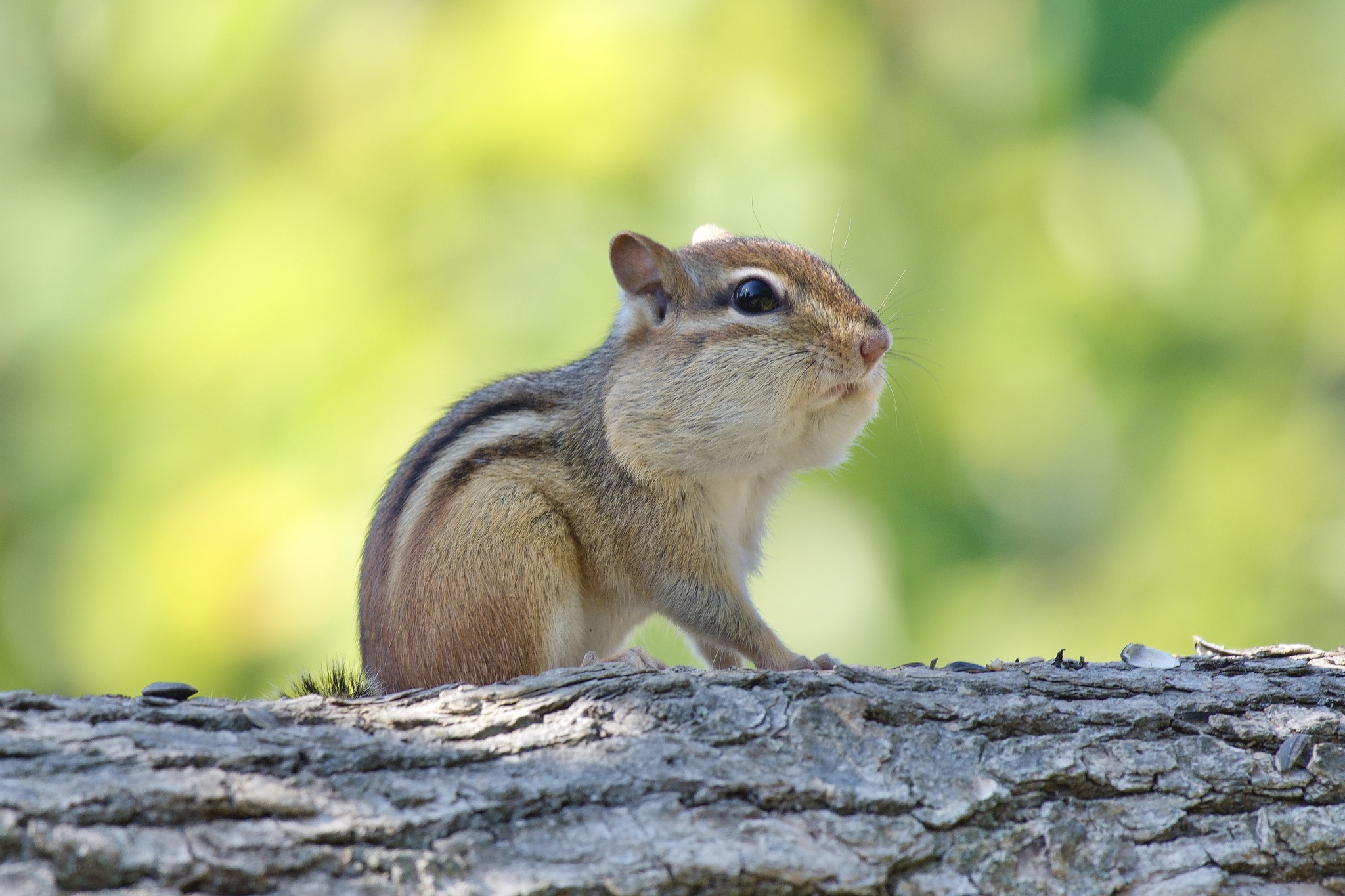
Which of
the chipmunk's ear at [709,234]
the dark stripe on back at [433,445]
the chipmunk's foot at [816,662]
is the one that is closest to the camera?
the chipmunk's foot at [816,662]

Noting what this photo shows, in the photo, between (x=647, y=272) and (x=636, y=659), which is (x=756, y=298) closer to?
(x=647, y=272)

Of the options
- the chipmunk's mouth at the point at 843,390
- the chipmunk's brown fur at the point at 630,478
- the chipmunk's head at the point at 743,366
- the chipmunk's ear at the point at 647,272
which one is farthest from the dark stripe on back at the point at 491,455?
the chipmunk's mouth at the point at 843,390

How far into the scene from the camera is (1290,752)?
2.41 m

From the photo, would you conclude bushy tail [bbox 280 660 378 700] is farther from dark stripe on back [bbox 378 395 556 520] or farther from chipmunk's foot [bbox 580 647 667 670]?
chipmunk's foot [bbox 580 647 667 670]

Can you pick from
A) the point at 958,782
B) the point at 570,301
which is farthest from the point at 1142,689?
the point at 570,301

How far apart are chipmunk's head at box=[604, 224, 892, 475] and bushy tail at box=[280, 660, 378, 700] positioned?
0.94 metres

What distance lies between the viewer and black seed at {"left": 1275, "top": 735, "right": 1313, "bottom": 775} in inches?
94.1

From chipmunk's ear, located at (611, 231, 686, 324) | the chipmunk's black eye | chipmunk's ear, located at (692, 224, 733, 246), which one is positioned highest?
chipmunk's ear, located at (692, 224, 733, 246)

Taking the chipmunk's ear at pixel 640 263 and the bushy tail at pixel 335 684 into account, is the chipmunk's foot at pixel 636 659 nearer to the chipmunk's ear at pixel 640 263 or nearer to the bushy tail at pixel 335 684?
the bushy tail at pixel 335 684

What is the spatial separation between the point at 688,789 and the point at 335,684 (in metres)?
1.34

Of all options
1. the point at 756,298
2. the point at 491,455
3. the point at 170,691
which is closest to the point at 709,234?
the point at 756,298

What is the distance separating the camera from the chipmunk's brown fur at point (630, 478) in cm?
307

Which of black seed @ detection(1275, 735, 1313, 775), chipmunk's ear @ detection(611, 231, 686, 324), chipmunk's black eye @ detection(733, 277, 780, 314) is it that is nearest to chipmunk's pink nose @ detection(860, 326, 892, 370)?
chipmunk's black eye @ detection(733, 277, 780, 314)

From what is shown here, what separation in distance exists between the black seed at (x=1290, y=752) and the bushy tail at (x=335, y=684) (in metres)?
2.14
